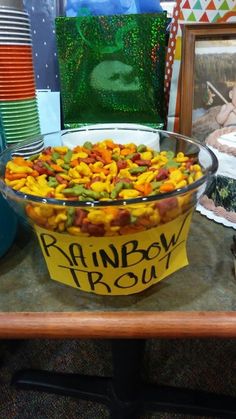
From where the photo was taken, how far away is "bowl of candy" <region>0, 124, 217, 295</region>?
1.25 ft

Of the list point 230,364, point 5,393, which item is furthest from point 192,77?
point 5,393

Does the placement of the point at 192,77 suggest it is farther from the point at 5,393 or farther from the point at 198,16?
the point at 5,393

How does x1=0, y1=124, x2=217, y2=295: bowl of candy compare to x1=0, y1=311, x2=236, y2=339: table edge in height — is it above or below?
above

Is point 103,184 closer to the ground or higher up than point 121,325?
higher up

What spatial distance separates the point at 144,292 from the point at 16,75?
1.52 ft

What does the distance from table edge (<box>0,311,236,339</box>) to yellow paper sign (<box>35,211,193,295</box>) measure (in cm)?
4

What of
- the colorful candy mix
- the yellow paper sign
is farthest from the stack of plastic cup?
the yellow paper sign

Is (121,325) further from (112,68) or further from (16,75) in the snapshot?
(112,68)

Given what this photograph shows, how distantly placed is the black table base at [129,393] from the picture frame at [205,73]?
0.51 metres

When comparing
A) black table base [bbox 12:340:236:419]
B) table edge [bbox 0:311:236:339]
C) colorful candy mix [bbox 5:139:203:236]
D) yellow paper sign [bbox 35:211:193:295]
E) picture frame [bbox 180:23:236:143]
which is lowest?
black table base [bbox 12:340:236:419]

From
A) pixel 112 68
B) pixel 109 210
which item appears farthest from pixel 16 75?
pixel 109 210

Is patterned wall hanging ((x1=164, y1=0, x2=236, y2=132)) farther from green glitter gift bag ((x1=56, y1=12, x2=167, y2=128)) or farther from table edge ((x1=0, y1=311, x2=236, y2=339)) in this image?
table edge ((x1=0, y1=311, x2=236, y2=339))

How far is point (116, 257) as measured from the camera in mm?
410

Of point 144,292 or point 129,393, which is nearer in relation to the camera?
point 144,292
